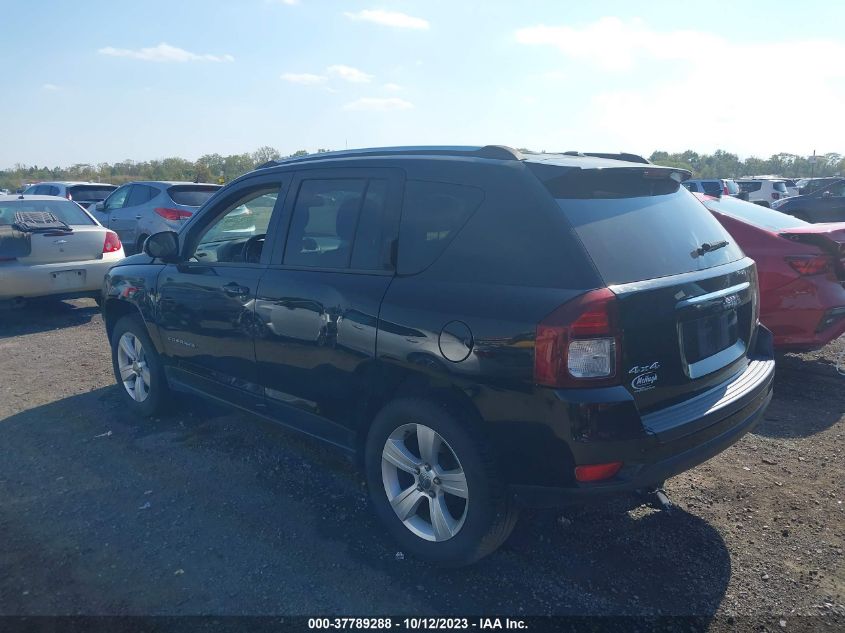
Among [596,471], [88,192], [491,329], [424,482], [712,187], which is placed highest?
[88,192]

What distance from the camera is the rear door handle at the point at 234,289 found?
157 inches

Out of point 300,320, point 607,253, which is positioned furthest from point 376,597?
point 607,253

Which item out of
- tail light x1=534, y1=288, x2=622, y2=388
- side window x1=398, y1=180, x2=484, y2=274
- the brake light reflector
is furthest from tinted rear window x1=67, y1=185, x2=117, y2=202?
the brake light reflector

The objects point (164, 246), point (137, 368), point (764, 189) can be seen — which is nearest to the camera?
point (164, 246)

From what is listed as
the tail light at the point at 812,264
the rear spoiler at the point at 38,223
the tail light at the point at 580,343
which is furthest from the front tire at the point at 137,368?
the tail light at the point at 812,264

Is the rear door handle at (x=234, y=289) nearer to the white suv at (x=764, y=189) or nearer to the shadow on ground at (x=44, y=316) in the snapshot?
the shadow on ground at (x=44, y=316)

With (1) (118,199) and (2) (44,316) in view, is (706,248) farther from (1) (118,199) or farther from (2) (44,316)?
(1) (118,199)

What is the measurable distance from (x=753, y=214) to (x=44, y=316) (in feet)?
29.1

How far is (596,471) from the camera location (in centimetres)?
267

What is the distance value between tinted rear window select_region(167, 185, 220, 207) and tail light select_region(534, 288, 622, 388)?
10.4 meters

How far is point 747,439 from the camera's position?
448 cm

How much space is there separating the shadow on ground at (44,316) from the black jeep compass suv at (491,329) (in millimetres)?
5644

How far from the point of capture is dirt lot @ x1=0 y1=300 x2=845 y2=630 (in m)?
2.93

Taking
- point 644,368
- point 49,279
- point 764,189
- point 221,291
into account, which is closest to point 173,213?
point 49,279
